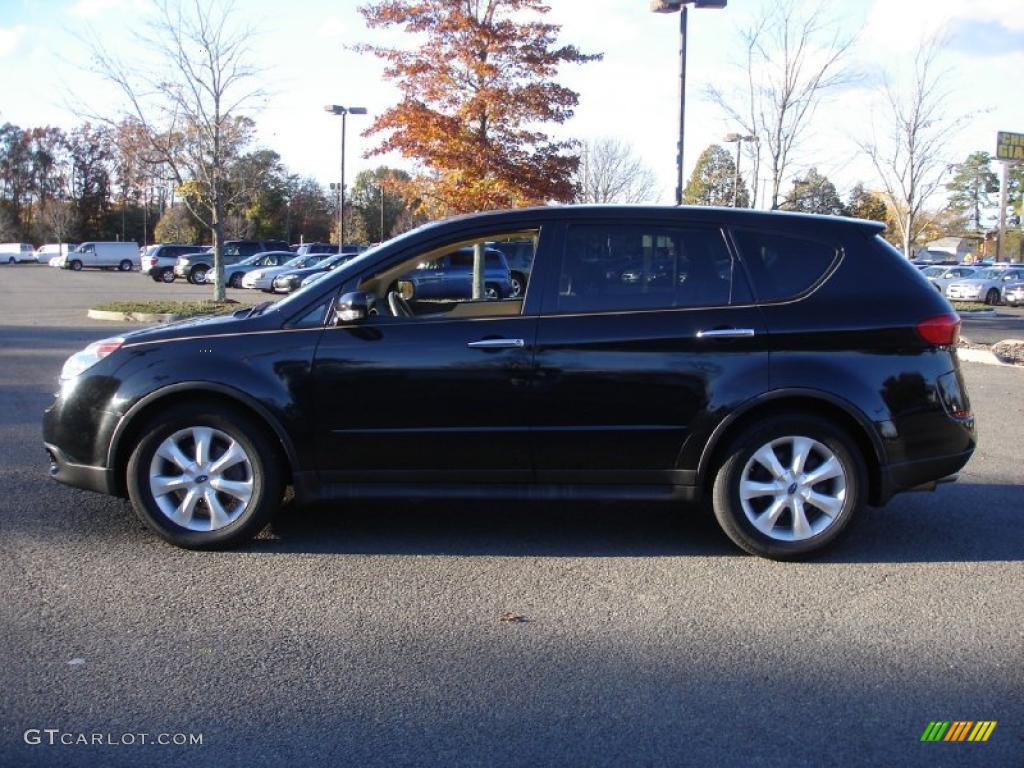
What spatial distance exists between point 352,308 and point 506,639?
1874 mm

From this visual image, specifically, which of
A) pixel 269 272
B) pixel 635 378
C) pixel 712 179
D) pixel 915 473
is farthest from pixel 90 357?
pixel 712 179

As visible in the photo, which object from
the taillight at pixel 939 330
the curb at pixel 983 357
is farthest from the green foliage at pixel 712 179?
the taillight at pixel 939 330

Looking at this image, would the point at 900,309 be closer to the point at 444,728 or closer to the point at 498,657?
the point at 498,657

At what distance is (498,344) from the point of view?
15.9 ft

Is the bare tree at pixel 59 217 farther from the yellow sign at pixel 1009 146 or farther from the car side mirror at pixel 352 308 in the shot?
the car side mirror at pixel 352 308

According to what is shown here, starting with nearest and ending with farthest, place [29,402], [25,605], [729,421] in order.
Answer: [25,605] < [729,421] < [29,402]

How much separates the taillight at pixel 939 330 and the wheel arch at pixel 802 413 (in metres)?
0.56

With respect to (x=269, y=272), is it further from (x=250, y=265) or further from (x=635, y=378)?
(x=635, y=378)

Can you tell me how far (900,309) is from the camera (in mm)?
4938

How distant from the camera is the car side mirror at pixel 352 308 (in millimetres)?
4816

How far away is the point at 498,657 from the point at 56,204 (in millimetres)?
93332

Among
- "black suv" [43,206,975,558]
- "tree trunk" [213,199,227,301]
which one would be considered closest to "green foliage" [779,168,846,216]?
"tree trunk" [213,199,227,301]

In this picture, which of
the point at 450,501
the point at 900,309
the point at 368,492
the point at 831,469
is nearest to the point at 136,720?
the point at 368,492

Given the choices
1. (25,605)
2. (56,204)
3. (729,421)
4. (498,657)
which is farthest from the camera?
(56,204)
